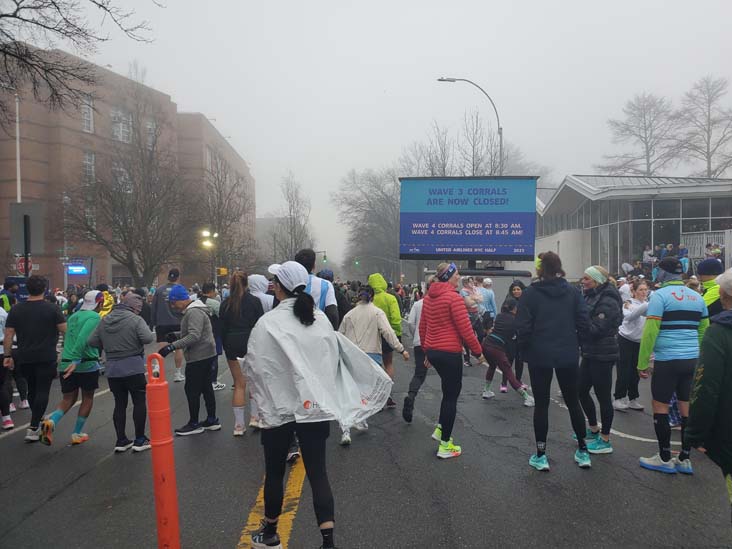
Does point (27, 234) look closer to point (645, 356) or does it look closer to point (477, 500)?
point (477, 500)

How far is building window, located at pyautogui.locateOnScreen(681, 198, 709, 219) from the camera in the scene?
928 inches

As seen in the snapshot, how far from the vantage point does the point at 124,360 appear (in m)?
5.67

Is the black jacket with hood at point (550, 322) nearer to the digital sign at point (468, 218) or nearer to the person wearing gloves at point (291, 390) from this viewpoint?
the person wearing gloves at point (291, 390)

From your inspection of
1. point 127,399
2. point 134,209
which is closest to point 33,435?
point 127,399

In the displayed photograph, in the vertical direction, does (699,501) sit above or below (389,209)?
below

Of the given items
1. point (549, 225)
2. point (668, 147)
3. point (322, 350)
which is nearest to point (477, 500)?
point (322, 350)

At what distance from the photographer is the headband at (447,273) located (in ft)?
18.6

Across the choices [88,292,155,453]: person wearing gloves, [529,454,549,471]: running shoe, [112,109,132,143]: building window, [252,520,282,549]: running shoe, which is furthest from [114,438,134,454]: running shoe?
[112,109,132,143]: building window

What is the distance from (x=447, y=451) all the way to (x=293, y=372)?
2.86m

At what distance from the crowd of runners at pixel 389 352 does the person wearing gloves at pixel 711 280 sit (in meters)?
0.02

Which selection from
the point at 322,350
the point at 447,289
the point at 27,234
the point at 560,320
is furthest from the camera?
the point at 27,234

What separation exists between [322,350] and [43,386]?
4880 millimetres

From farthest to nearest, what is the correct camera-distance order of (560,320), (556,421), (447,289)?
(556,421) < (447,289) < (560,320)

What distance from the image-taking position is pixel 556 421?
675cm
